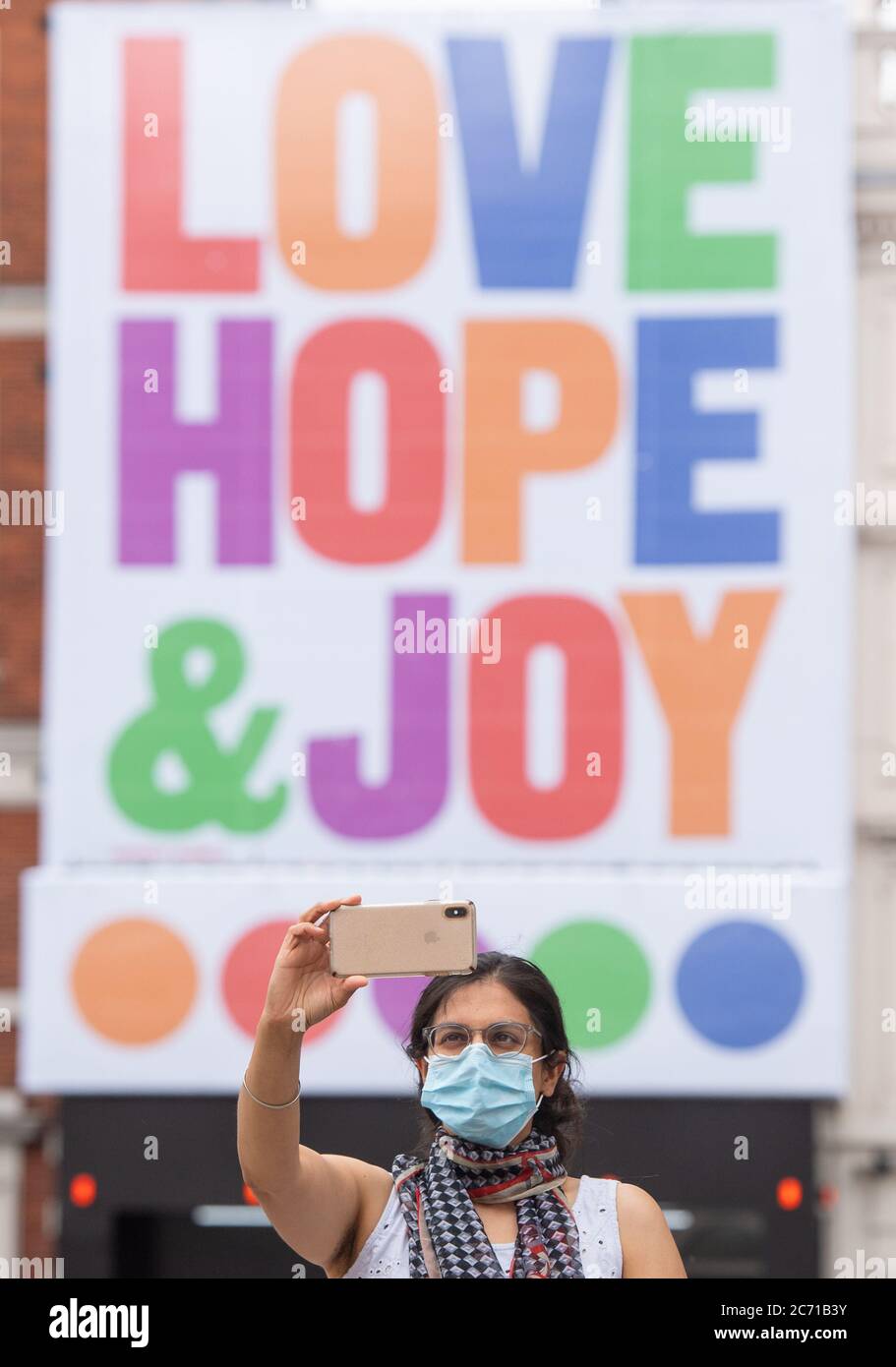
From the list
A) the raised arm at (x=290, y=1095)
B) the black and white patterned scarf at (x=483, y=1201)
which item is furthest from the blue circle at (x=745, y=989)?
the raised arm at (x=290, y=1095)

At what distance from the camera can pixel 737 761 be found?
23.4ft

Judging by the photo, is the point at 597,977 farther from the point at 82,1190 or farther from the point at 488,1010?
the point at 488,1010

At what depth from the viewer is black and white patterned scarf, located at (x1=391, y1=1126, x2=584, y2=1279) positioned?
2781 mm

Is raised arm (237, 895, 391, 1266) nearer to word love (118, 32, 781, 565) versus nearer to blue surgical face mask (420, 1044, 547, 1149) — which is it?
blue surgical face mask (420, 1044, 547, 1149)

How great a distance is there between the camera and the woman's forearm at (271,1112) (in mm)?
2732

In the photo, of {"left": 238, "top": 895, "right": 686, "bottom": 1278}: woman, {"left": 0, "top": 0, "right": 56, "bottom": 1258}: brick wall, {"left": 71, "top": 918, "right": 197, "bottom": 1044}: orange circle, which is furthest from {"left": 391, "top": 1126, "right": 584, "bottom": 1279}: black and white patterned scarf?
{"left": 0, "top": 0, "right": 56, "bottom": 1258}: brick wall

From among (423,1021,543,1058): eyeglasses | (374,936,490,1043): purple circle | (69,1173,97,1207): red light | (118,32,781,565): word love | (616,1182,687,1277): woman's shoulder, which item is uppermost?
(118,32,781,565): word love

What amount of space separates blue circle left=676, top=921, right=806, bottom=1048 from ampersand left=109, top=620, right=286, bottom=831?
2.08 metres

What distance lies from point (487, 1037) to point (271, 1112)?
17.8 inches

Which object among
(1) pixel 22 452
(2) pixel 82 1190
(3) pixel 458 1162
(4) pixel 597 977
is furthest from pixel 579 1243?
(1) pixel 22 452

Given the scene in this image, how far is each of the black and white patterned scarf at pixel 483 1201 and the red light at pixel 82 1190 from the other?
15.2ft
